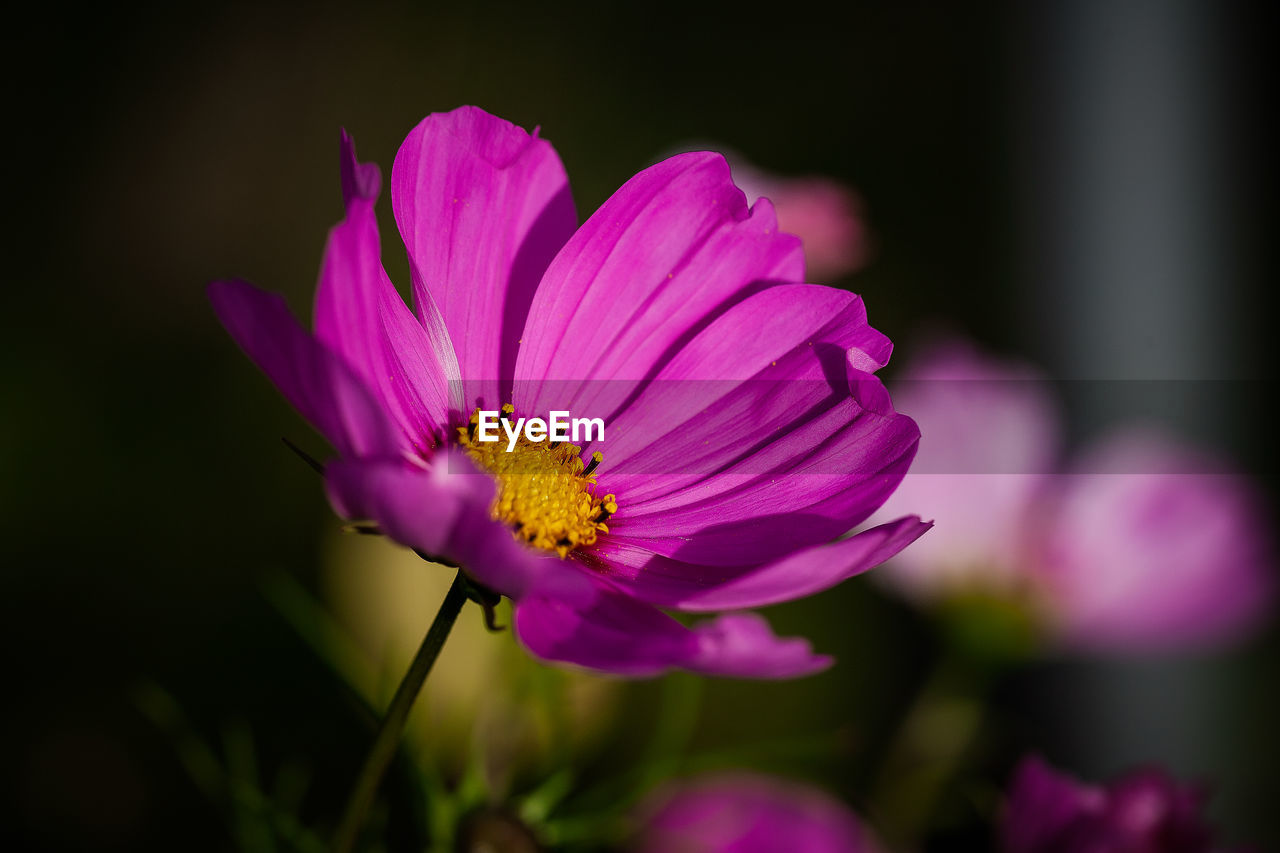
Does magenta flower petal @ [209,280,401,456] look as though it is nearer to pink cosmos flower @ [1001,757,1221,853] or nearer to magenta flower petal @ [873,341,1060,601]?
pink cosmos flower @ [1001,757,1221,853]

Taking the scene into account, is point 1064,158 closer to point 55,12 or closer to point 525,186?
point 55,12

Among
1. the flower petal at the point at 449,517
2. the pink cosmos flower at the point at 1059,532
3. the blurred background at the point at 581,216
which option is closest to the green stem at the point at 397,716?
the flower petal at the point at 449,517

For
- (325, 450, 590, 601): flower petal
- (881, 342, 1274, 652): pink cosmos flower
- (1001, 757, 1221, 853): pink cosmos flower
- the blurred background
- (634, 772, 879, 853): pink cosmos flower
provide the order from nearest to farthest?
(325, 450, 590, 601): flower petal → (1001, 757, 1221, 853): pink cosmos flower → (634, 772, 879, 853): pink cosmos flower → (881, 342, 1274, 652): pink cosmos flower → the blurred background

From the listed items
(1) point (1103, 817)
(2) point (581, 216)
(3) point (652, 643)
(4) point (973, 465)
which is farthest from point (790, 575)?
(2) point (581, 216)

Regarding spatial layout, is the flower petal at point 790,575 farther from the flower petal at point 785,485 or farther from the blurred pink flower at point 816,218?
the blurred pink flower at point 816,218

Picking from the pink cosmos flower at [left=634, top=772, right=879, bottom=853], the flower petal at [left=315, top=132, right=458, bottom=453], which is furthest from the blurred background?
the flower petal at [left=315, top=132, right=458, bottom=453]

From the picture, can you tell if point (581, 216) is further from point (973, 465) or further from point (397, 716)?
point (397, 716)

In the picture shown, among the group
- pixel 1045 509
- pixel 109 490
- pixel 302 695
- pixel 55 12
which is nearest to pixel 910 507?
pixel 1045 509
